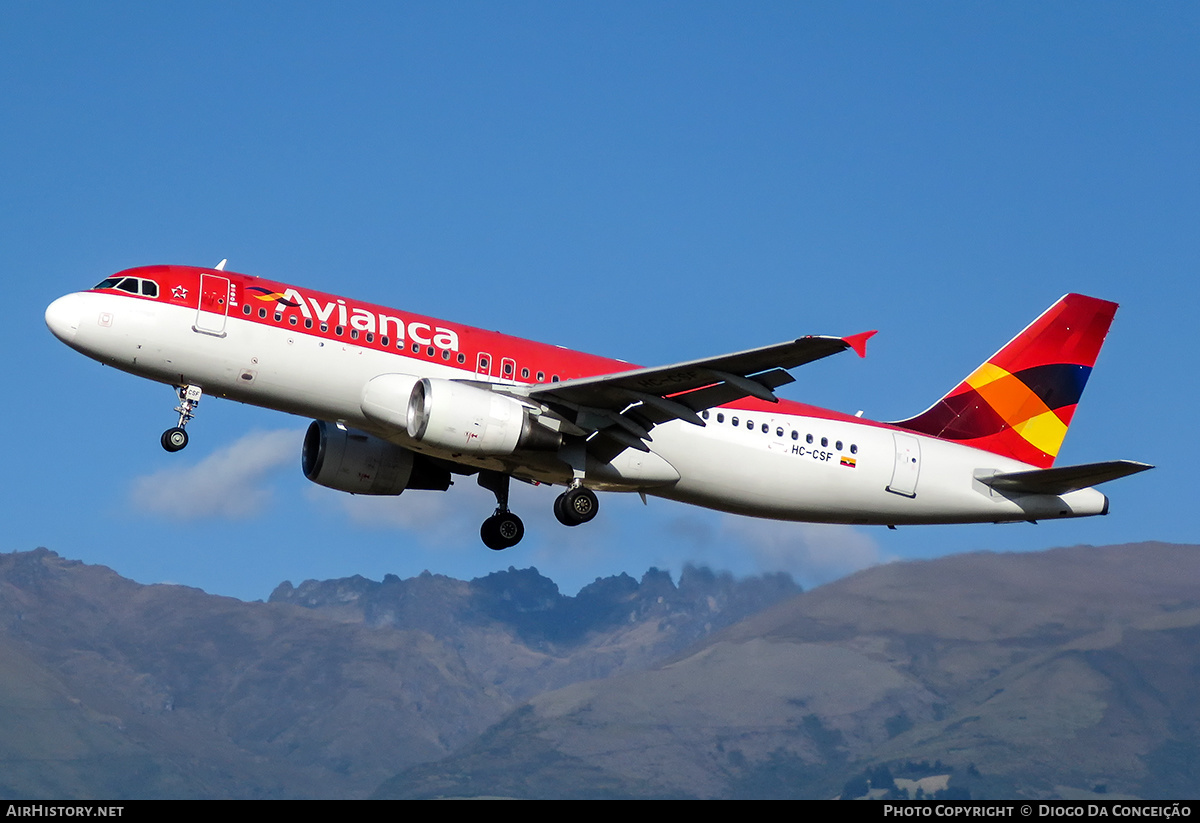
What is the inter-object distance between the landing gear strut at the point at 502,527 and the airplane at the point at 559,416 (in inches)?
1.8

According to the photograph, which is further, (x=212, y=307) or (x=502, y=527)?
(x=502, y=527)

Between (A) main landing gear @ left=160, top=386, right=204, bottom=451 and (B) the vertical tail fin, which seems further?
(B) the vertical tail fin

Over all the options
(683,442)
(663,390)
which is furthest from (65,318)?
(683,442)

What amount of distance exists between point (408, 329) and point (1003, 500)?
16176 mm

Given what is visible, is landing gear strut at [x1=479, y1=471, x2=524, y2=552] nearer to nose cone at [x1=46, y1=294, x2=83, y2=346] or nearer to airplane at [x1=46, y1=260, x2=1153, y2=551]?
airplane at [x1=46, y1=260, x2=1153, y2=551]

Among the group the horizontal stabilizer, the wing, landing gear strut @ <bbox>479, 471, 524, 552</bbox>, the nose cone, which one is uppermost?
the nose cone

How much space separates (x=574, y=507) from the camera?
112ft

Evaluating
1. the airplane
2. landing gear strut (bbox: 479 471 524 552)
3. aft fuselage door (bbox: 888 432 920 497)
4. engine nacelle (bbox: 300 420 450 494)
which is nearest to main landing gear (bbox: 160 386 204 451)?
the airplane

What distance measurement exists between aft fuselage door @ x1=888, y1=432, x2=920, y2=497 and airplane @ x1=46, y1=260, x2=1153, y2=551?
0.04 m

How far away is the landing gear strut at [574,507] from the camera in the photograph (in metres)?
34.2

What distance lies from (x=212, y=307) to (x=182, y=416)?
2.70 meters

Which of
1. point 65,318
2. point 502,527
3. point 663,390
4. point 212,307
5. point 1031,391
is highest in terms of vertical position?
point 1031,391

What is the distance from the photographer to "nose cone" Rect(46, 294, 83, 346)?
A: 3175 centimetres

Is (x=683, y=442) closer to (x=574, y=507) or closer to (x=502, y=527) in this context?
(x=574, y=507)
